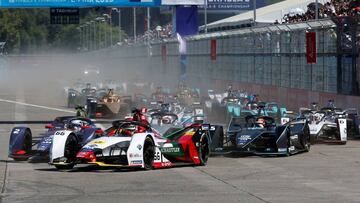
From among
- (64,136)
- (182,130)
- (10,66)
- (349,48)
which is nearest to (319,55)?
(349,48)

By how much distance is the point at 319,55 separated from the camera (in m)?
34.9

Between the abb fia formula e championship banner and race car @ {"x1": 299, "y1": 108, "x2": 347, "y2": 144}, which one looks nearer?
race car @ {"x1": 299, "y1": 108, "x2": 347, "y2": 144}

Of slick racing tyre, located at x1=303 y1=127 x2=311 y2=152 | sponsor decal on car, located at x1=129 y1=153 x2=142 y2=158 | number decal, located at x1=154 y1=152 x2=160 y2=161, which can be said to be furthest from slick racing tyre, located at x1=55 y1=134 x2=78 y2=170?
slick racing tyre, located at x1=303 y1=127 x2=311 y2=152

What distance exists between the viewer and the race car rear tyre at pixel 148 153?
18.7m

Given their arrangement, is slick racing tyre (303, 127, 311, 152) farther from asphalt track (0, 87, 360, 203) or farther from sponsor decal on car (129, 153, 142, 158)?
sponsor decal on car (129, 153, 142, 158)

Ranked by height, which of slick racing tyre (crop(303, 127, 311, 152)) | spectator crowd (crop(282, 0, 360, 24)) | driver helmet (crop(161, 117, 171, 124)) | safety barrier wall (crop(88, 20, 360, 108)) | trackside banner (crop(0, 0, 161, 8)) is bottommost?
slick racing tyre (crop(303, 127, 311, 152))

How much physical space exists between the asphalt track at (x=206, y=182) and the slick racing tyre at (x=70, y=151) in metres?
0.28

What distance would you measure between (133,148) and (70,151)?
5.21ft

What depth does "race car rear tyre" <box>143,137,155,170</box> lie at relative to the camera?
18.7 metres

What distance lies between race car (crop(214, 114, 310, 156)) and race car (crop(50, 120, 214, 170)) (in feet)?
3.80

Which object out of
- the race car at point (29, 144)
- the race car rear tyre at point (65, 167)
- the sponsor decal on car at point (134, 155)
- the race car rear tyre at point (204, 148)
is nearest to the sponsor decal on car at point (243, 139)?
the race car rear tyre at point (204, 148)

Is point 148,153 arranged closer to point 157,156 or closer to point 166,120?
point 157,156

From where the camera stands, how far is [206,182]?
1672cm

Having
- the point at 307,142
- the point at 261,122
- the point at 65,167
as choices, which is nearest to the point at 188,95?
the point at 307,142
